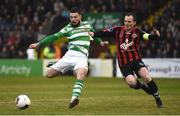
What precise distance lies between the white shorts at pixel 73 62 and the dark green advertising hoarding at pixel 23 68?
1908 cm

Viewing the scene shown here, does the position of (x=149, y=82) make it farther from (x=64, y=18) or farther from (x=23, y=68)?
(x=64, y=18)

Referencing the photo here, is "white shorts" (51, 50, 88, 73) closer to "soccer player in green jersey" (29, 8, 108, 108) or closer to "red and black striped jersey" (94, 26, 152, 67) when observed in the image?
"soccer player in green jersey" (29, 8, 108, 108)

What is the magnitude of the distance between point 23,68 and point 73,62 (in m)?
19.6

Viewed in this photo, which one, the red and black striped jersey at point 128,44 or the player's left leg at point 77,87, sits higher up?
the red and black striped jersey at point 128,44

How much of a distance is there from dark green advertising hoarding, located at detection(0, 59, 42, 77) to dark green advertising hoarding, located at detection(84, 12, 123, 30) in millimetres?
4548

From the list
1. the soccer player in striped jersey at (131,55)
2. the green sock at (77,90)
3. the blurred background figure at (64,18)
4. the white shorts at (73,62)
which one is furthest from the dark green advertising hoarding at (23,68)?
the green sock at (77,90)

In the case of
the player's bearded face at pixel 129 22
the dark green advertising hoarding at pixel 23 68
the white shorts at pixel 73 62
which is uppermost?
the player's bearded face at pixel 129 22

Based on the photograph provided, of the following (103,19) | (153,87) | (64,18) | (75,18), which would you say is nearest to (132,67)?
(153,87)

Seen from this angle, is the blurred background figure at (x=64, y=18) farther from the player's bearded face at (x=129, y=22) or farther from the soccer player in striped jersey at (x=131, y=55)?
the player's bearded face at (x=129, y=22)

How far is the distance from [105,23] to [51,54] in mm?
3789

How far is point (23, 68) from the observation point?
3409 centimetres

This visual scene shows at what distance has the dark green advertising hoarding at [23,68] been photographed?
33875 mm

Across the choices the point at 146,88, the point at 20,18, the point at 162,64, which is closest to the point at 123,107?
the point at 146,88

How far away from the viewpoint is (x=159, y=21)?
35094mm
